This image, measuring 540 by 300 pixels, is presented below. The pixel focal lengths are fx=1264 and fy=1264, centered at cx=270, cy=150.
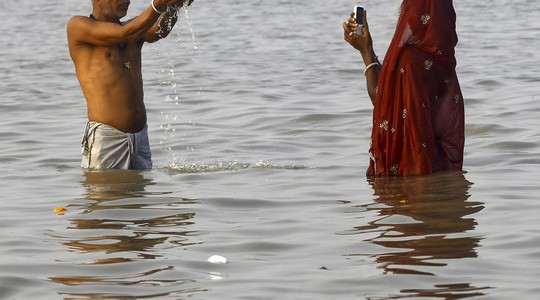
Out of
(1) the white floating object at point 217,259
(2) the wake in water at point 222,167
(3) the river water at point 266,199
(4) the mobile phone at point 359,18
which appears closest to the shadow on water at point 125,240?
(3) the river water at point 266,199

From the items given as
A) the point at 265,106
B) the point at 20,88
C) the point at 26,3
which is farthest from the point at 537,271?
the point at 26,3

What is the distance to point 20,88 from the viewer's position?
14.7 metres

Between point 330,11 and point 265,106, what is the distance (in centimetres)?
1063

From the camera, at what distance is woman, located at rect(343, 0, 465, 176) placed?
25.5ft

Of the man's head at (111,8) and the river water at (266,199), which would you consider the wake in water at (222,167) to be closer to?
the river water at (266,199)

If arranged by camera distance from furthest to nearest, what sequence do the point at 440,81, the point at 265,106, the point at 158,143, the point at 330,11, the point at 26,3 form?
the point at 26,3, the point at 330,11, the point at 265,106, the point at 158,143, the point at 440,81

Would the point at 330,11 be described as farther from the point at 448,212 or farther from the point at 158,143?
the point at 448,212

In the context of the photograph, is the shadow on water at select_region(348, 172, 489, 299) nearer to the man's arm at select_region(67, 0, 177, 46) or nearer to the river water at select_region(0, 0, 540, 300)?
the river water at select_region(0, 0, 540, 300)

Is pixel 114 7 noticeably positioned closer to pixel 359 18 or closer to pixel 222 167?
pixel 359 18

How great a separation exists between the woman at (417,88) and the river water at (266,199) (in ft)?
0.76

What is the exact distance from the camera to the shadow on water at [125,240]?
5871 mm

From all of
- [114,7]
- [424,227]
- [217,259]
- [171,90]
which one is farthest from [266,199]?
[171,90]

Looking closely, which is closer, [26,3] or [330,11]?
[330,11]

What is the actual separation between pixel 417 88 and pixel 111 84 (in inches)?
79.3
